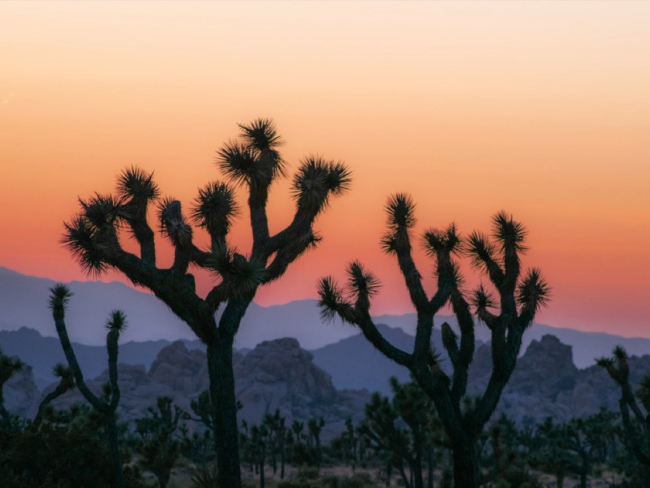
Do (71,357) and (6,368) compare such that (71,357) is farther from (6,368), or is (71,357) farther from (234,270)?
(234,270)

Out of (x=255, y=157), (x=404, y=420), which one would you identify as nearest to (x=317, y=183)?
(x=255, y=157)

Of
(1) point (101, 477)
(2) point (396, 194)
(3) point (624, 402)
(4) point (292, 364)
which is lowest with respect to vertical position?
(1) point (101, 477)

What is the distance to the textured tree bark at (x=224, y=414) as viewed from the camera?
18203mm

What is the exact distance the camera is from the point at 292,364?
177 meters

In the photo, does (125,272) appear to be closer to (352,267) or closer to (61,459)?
(352,267)

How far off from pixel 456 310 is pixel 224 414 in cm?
597

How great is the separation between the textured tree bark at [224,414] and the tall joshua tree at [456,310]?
2.64 m

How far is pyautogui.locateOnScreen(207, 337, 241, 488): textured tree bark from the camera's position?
18.2 m

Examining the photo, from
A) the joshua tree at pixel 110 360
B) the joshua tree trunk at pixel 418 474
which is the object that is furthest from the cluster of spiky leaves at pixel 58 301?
the joshua tree trunk at pixel 418 474

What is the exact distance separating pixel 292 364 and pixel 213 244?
160993 millimetres

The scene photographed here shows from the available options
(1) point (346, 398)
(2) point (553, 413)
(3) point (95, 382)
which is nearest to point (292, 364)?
(1) point (346, 398)

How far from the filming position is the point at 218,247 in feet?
57.5

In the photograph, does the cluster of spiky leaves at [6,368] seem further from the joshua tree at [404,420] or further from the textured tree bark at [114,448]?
the joshua tree at [404,420]

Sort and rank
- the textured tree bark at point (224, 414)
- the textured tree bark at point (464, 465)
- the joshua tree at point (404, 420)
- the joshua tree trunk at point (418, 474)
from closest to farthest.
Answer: the textured tree bark at point (224, 414)
the textured tree bark at point (464, 465)
the joshua tree at point (404, 420)
the joshua tree trunk at point (418, 474)
